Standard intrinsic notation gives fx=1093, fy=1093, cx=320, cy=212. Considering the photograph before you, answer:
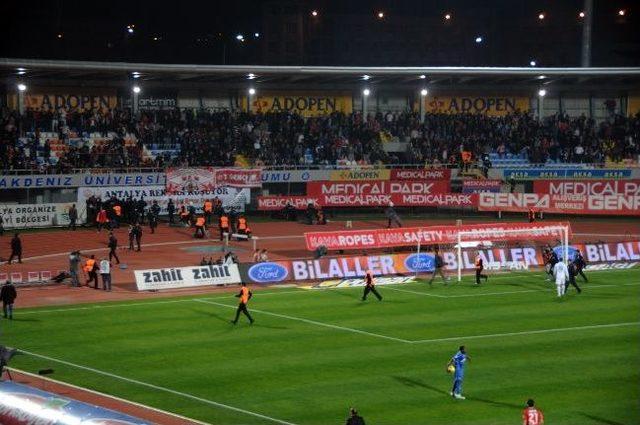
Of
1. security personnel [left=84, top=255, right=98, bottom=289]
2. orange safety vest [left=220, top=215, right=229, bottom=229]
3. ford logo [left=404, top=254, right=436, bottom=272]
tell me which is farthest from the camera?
orange safety vest [left=220, top=215, right=229, bottom=229]

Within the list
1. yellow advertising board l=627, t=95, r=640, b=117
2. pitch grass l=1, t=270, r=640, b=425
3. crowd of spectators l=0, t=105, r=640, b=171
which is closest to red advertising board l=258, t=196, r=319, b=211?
crowd of spectators l=0, t=105, r=640, b=171

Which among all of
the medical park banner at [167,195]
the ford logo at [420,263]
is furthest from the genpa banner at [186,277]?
the medical park banner at [167,195]

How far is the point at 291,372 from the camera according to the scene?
28.2m

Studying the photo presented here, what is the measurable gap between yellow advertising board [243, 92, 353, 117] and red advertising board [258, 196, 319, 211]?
13.2 m

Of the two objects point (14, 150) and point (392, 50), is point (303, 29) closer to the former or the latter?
point (392, 50)

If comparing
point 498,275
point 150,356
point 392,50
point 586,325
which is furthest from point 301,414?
point 392,50

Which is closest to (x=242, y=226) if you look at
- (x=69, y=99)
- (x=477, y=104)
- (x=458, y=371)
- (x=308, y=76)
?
(x=308, y=76)

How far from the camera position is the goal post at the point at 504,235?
48719 millimetres

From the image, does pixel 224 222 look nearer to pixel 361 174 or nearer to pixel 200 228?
pixel 200 228

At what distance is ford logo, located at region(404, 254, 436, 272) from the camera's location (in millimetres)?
47562

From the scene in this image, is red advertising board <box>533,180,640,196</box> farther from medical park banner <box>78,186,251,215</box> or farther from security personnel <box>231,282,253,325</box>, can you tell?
security personnel <box>231,282,253,325</box>

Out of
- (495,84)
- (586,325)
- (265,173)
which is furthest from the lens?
(495,84)

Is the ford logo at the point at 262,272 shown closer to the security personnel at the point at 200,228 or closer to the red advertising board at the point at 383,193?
the security personnel at the point at 200,228

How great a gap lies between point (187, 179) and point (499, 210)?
20.3 m
